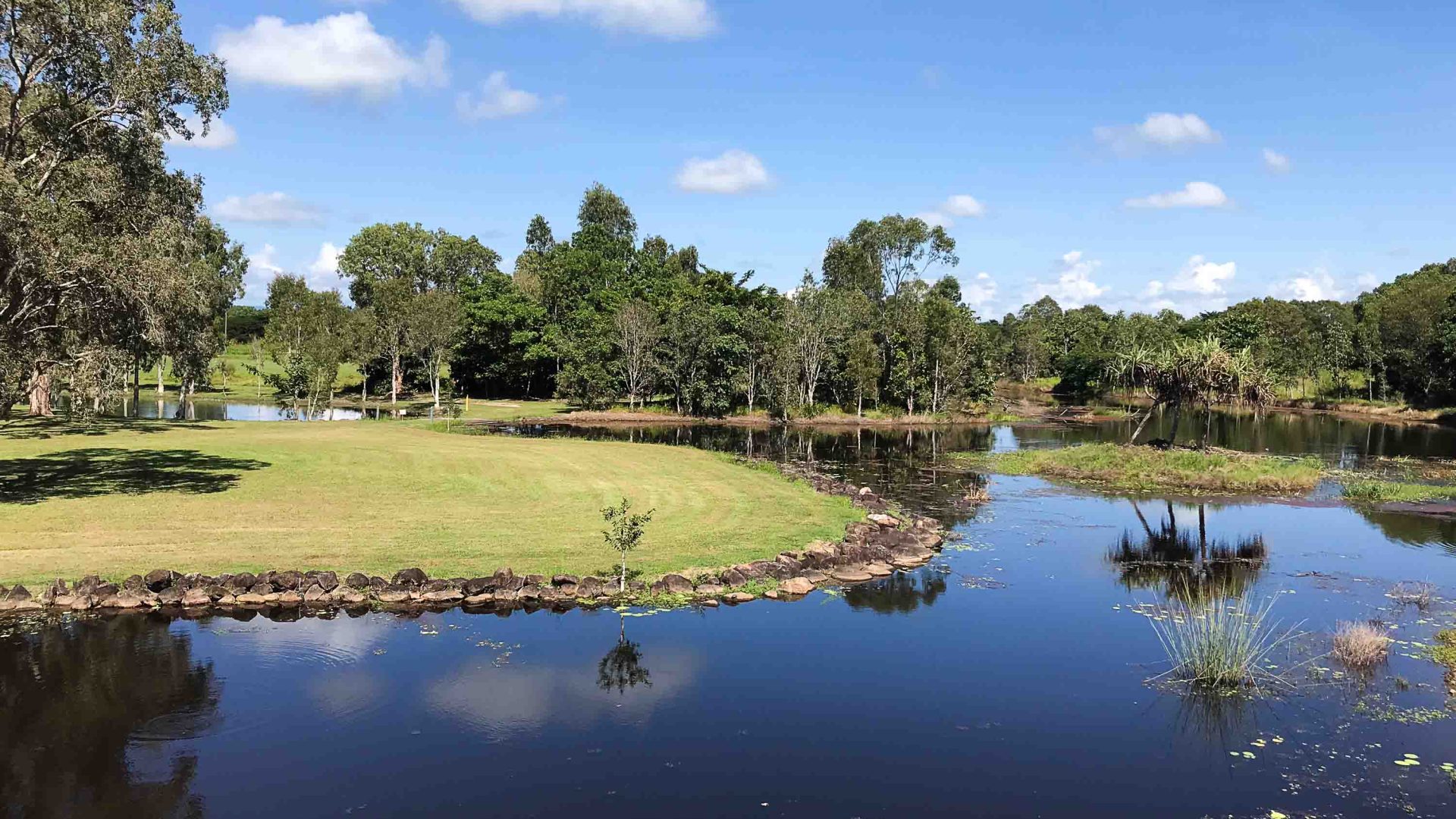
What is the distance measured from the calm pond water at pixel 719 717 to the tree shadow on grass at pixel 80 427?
32421 millimetres

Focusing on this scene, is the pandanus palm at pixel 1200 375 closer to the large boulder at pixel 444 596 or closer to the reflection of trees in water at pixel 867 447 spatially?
the reflection of trees in water at pixel 867 447

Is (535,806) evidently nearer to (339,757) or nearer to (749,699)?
(339,757)

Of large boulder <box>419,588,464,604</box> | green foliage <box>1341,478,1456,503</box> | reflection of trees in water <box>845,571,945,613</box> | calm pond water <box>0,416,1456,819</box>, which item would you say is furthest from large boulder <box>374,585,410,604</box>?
green foliage <box>1341,478,1456,503</box>

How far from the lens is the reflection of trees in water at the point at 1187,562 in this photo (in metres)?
27.9

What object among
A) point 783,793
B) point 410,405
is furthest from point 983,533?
point 410,405

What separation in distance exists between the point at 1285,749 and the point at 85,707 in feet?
72.9

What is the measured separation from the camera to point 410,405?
96625mm

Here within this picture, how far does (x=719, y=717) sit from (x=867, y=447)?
5249cm

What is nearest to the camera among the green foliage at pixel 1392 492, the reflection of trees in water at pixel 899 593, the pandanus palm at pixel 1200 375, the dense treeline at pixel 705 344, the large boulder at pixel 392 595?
the large boulder at pixel 392 595

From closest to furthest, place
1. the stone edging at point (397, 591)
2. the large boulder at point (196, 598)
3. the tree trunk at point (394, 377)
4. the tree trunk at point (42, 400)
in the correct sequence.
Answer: the stone edging at point (397, 591), the large boulder at point (196, 598), the tree trunk at point (42, 400), the tree trunk at point (394, 377)

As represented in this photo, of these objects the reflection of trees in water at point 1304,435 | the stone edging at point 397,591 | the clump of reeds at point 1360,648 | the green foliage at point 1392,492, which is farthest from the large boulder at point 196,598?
the reflection of trees in water at point 1304,435

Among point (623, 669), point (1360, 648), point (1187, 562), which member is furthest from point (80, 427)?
point (1360, 648)

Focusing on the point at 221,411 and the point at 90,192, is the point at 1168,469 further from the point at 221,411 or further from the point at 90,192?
the point at 221,411

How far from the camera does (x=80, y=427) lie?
162ft
